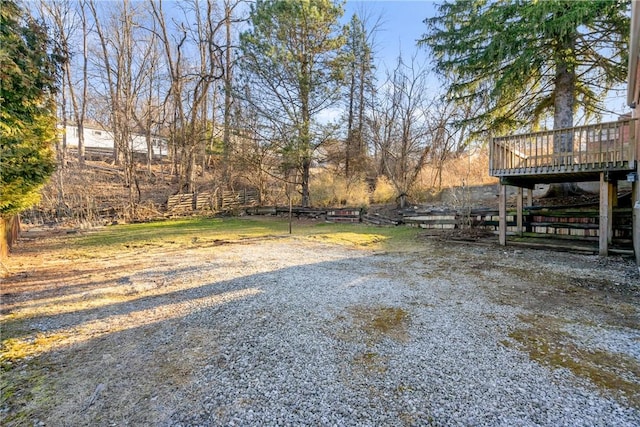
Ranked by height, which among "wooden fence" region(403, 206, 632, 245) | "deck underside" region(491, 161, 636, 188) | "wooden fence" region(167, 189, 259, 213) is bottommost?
"wooden fence" region(403, 206, 632, 245)

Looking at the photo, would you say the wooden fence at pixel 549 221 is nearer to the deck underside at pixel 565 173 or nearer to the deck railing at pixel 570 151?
the deck underside at pixel 565 173

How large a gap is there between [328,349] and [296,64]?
12478 mm

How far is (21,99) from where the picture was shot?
4.41 metres

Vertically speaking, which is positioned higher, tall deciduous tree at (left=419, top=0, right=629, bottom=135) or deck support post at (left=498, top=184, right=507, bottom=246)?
tall deciduous tree at (left=419, top=0, right=629, bottom=135)

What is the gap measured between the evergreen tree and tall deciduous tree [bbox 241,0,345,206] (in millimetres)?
8230

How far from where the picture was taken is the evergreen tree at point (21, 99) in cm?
407

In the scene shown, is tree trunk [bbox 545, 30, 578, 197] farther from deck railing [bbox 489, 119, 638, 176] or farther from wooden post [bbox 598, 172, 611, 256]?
wooden post [bbox 598, 172, 611, 256]

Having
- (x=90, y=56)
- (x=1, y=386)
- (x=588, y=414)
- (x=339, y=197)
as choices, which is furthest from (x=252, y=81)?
(x=588, y=414)

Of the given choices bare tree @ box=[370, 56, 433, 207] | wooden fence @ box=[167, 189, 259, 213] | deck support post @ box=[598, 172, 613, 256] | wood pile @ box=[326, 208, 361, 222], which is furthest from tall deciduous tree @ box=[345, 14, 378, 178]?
deck support post @ box=[598, 172, 613, 256]

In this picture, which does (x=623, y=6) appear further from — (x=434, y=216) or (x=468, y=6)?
(x=434, y=216)

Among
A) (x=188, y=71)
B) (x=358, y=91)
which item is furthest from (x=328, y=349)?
(x=188, y=71)

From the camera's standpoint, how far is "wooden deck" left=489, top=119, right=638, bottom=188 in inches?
243

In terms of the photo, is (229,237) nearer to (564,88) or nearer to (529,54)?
(529,54)

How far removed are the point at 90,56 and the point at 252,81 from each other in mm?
11099
